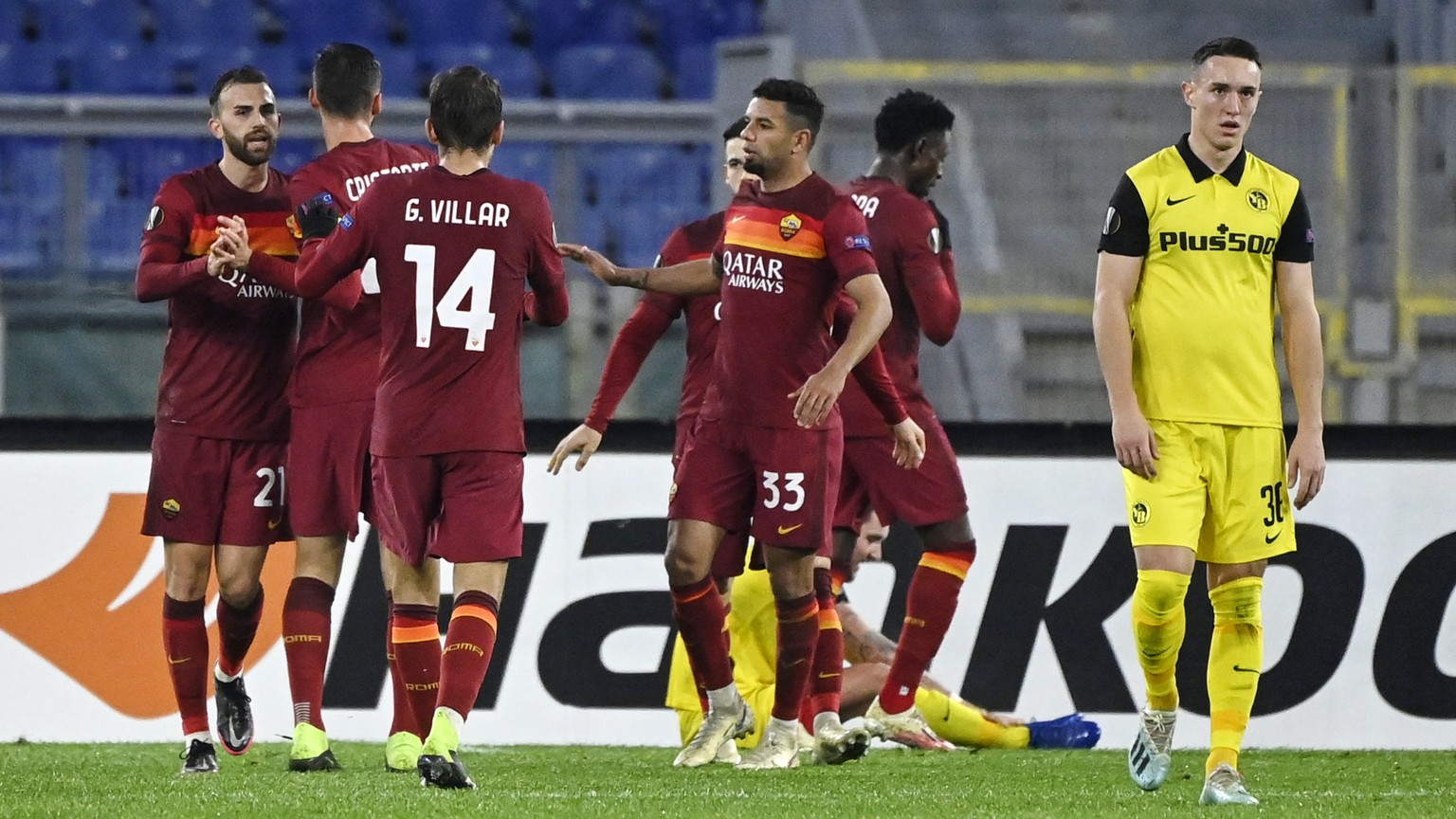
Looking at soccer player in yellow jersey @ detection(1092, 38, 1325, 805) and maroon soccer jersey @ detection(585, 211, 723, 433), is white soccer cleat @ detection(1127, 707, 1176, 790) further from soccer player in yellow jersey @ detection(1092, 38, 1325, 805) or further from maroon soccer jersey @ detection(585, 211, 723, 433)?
maroon soccer jersey @ detection(585, 211, 723, 433)

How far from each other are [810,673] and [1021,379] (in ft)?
7.30

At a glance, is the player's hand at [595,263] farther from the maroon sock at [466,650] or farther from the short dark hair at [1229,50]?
the short dark hair at [1229,50]

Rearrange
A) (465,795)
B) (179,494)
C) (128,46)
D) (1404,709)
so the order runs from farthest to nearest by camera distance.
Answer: (128,46) → (1404,709) → (179,494) → (465,795)

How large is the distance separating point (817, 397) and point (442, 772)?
4.32 feet

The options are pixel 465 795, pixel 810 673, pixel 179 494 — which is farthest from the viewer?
pixel 810 673

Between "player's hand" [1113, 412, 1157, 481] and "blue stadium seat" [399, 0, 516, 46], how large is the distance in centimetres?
689

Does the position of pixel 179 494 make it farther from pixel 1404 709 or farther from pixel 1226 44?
pixel 1404 709

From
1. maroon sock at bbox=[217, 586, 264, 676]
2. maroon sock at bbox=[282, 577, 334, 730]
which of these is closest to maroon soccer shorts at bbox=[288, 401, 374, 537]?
maroon sock at bbox=[282, 577, 334, 730]

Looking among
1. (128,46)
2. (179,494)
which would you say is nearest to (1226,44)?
(179,494)

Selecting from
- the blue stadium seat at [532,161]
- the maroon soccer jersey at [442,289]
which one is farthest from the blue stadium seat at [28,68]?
the maroon soccer jersey at [442,289]

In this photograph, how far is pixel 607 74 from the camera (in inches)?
431

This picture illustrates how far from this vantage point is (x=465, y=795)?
4.79 m

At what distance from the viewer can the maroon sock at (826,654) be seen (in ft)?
20.3

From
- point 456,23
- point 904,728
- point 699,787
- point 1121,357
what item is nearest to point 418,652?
point 699,787
